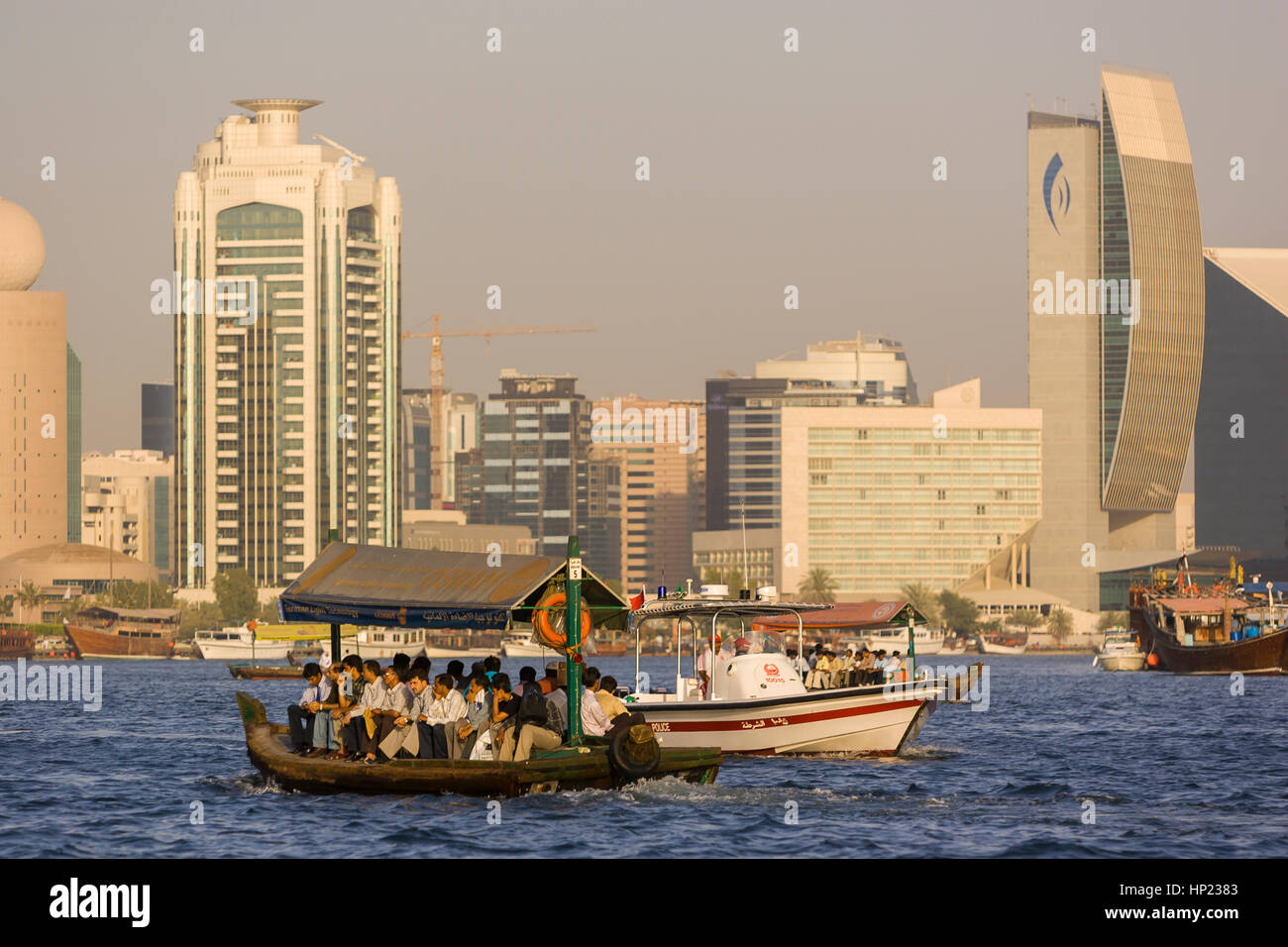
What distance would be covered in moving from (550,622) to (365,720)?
3.75 meters

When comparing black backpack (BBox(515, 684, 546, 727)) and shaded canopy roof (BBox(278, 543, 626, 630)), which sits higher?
shaded canopy roof (BBox(278, 543, 626, 630))

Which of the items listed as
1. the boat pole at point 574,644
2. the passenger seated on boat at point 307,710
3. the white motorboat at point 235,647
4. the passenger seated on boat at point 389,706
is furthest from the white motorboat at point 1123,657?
the passenger seated on boat at point 389,706

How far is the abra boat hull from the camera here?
4009cm

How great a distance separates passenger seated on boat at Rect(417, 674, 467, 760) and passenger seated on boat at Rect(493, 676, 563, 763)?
3.29ft

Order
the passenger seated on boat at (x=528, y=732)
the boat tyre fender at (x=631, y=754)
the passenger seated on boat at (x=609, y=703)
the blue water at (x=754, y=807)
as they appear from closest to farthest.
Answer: the blue water at (x=754, y=807) < the boat tyre fender at (x=631, y=754) < the passenger seated on boat at (x=528, y=732) < the passenger seated on boat at (x=609, y=703)

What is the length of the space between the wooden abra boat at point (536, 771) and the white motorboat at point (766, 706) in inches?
312

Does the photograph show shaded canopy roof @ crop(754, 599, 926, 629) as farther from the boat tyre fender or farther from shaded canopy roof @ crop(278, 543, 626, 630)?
the boat tyre fender

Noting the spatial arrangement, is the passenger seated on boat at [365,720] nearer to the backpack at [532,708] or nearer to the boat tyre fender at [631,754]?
the backpack at [532,708]

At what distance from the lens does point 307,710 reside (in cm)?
3409

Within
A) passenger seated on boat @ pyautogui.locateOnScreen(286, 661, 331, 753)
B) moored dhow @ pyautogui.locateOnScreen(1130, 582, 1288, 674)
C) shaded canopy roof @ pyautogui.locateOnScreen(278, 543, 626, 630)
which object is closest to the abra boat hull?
shaded canopy roof @ pyautogui.locateOnScreen(278, 543, 626, 630)

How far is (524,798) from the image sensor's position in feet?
100

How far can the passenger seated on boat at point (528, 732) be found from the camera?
3091 cm

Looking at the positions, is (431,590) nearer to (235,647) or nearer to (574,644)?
(574,644)
